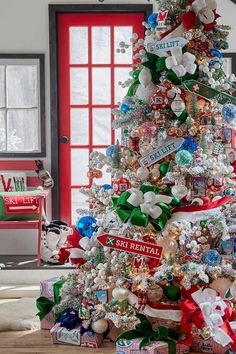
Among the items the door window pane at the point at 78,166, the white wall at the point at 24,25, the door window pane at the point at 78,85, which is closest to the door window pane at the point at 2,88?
the white wall at the point at 24,25

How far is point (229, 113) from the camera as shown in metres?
3.13

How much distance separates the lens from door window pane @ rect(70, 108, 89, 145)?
5.21 meters

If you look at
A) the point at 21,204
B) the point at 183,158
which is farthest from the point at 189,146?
the point at 21,204

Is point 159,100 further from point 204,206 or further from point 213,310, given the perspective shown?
point 213,310

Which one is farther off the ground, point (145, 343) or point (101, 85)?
point (101, 85)

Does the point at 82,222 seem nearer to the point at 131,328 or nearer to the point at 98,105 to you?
the point at 131,328

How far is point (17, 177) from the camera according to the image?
510 centimetres

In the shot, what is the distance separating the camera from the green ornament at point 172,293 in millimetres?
3087

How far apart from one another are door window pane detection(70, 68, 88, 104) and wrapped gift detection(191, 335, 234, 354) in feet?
8.66

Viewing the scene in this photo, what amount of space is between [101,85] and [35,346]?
8.55 feet

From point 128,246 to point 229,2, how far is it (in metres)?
3.00

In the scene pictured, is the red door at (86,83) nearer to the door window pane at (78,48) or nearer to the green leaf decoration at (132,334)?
the door window pane at (78,48)

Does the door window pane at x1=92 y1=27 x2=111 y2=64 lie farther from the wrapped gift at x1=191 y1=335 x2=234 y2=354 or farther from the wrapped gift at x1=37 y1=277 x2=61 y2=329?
the wrapped gift at x1=191 y1=335 x2=234 y2=354

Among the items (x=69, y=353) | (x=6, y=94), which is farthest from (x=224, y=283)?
(x=6, y=94)
